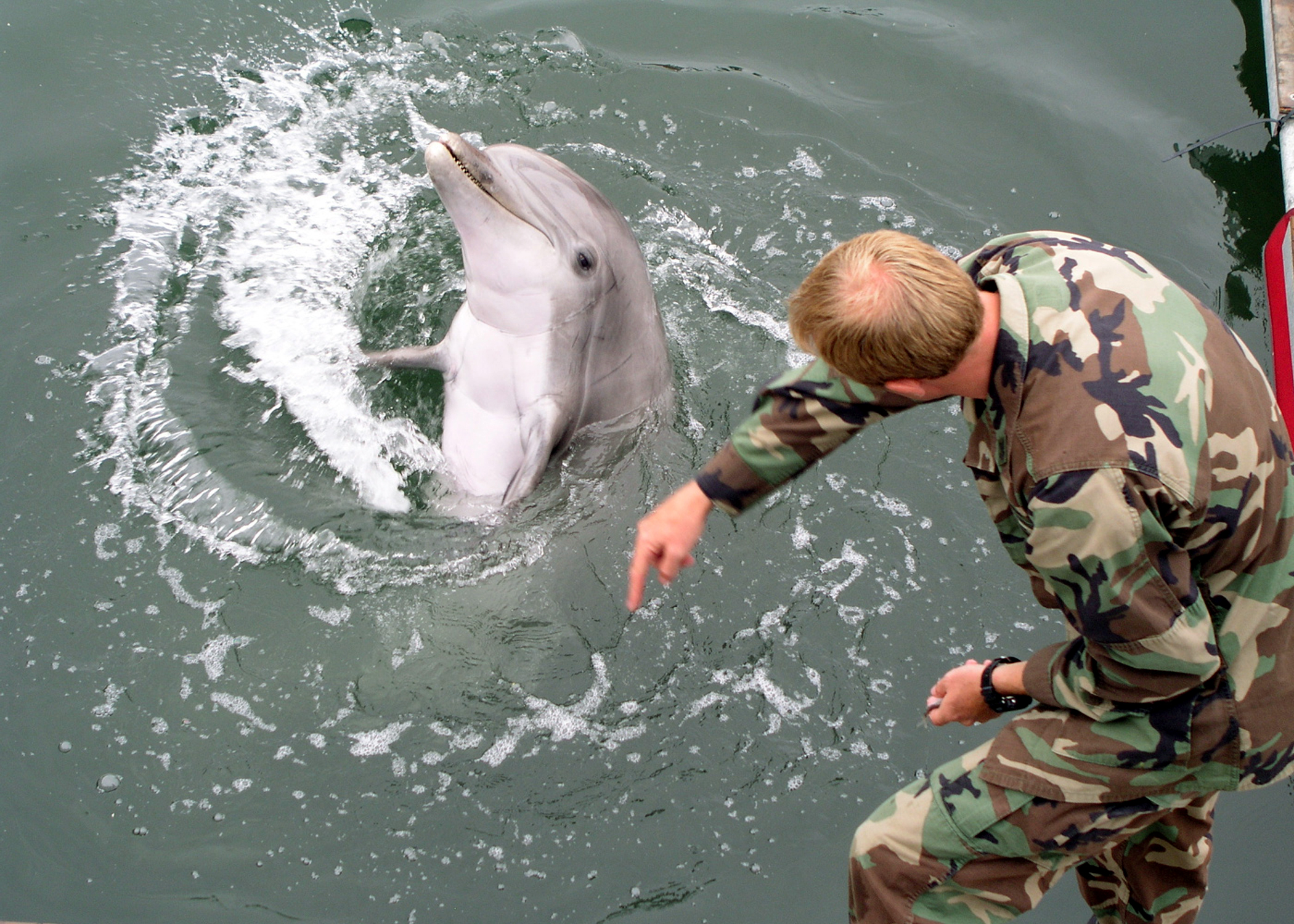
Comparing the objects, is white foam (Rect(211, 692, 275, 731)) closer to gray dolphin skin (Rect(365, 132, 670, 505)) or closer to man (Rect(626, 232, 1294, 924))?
gray dolphin skin (Rect(365, 132, 670, 505))

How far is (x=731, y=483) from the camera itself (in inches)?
132

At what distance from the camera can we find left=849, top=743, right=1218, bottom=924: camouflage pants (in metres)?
3.20

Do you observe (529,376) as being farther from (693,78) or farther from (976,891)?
(693,78)

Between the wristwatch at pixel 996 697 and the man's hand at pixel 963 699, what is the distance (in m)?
0.02

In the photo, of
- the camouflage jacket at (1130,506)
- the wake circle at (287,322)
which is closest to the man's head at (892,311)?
the camouflage jacket at (1130,506)

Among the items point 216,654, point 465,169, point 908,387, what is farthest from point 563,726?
point 908,387

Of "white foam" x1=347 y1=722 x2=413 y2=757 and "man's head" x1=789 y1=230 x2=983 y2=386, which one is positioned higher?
"man's head" x1=789 y1=230 x2=983 y2=386

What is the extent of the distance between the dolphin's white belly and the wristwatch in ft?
8.93

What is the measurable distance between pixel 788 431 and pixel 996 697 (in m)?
1.18

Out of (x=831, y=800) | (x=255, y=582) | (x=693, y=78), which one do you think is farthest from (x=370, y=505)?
(x=693, y=78)

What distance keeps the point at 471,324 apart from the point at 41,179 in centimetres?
380

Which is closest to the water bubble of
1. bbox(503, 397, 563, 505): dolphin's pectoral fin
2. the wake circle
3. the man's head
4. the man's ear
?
the wake circle

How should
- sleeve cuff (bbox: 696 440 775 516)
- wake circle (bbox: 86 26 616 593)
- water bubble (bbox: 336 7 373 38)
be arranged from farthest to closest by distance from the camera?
water bubble (bbox: 336 7 373 38) → wake circle (bbox: 86 26 616 593) → sleeve cuff (bbox: 696 440 775 516)

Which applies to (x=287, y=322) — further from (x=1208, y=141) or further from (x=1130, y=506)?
(x=1208, y=141)
